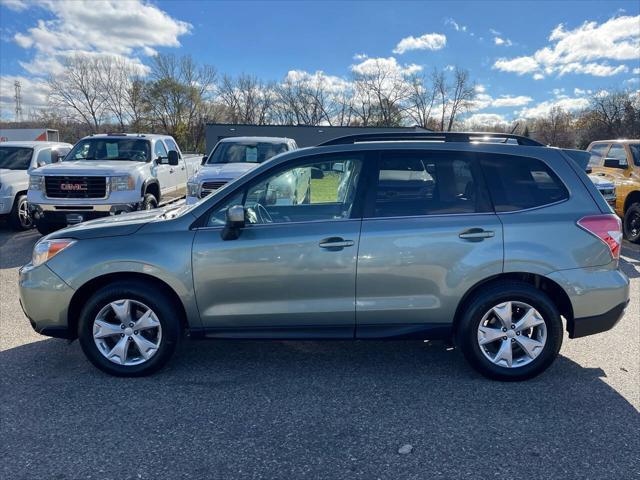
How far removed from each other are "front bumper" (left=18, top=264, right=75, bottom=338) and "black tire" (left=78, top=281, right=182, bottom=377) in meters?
0.15

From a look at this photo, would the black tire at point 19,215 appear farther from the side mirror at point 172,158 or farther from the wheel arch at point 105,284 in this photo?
the wheel arch at point 105,284

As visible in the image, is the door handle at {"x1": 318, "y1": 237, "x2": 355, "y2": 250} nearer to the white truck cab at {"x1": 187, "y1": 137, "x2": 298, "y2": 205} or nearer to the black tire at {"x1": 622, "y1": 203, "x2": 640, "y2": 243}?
the white truck cab at {"x1": 187, "y1": 137, "x2": 298, "y2": 205}

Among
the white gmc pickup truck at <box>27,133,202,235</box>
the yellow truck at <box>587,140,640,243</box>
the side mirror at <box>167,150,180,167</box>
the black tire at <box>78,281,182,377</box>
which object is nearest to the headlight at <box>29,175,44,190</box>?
the white gmc pickup truck at <box>27,133,202,235</box>

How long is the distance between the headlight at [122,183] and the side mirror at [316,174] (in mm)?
5655

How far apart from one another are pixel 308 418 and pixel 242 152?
305 inches

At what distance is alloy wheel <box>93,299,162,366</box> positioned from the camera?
12.0 feet

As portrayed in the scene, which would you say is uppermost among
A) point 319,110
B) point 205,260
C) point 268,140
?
point 319,110

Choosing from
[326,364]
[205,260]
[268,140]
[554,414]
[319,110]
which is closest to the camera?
[554,414]

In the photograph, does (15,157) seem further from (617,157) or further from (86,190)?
(617,157)

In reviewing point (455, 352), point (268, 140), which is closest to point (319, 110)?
point (268, 140)

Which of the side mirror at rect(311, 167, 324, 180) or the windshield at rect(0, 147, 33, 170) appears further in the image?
the windshield at rect(0, 147, 33, 170)

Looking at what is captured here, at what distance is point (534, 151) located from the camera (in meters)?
3.76

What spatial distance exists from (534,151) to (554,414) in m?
1.95

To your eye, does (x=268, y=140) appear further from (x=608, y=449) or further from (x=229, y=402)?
(x=608, y=449)
